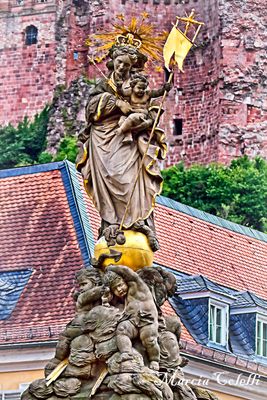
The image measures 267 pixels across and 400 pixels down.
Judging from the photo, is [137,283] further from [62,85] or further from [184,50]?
[62,85]

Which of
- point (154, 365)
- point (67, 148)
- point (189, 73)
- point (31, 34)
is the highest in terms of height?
point (154, 365)

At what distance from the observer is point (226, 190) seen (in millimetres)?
77938

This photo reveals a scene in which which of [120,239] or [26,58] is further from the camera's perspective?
[26,58]

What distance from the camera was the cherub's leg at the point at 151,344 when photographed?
14555 millimetres

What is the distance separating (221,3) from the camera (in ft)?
300

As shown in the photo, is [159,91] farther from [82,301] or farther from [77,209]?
[77,209]

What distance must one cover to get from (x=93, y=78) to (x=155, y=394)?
75.6 m

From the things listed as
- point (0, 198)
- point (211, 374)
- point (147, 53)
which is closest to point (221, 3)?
point (0, 198)

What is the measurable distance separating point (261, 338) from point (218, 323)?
37.5 inches

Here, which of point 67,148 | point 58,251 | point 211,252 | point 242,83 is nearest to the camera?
point 58,251

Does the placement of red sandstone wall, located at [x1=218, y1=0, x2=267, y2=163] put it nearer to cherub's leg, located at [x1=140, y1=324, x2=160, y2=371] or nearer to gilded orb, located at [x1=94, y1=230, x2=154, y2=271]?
gilded orb, located at [x1=94, y1=230, x2=154, y2=271]

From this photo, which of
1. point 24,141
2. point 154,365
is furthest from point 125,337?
point 24,141

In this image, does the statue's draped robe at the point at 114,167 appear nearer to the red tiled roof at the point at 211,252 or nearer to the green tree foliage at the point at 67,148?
the red tiled roof at the point at 211,252

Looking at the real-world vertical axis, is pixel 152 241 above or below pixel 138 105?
below
